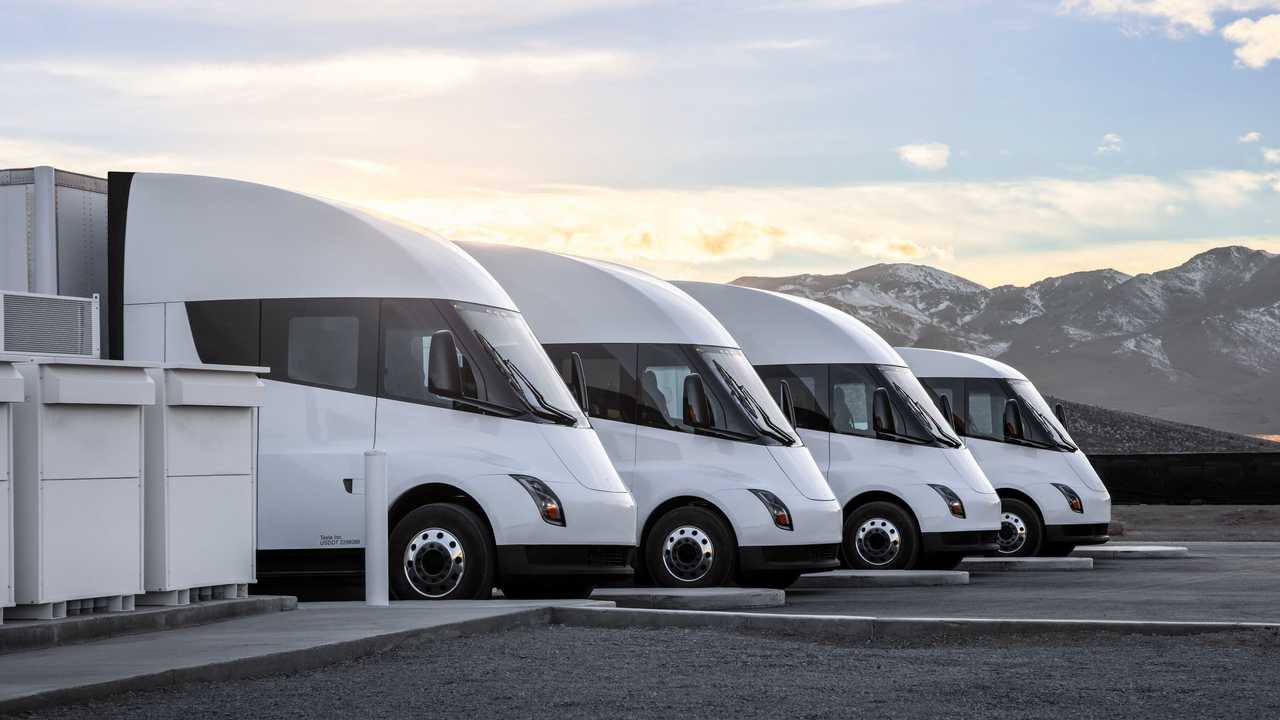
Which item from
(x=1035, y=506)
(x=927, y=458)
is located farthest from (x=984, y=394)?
(x=927, y=458)

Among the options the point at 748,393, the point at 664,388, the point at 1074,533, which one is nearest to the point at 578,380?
the point at 664,388

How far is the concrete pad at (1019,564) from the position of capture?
21750mm

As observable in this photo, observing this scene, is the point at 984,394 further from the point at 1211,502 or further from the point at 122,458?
the point at 1211,502

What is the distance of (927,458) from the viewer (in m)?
19.8

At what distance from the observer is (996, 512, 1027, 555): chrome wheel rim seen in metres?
23.0

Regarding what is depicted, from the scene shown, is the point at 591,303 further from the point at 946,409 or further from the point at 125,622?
the point at 946,409

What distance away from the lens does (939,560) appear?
65.3ft

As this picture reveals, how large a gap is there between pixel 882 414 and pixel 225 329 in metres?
7.88

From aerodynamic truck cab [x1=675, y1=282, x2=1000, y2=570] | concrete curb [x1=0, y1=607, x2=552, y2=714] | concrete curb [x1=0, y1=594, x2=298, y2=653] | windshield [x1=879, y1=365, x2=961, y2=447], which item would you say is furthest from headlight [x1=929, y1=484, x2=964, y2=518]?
concrete curb [x1=0, y1=594, x2=298, y2=653]

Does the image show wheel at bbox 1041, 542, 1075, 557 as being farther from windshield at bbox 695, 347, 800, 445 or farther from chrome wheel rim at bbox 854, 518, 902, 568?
windshield at bbox 695, 347, 800, 445

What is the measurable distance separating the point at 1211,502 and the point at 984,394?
649 inches

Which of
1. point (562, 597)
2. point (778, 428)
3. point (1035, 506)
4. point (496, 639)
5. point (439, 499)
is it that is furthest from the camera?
point (1035, 506)

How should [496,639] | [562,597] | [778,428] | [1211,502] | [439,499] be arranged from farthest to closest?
[1211,502] < [778,428] < [562,597] < [439,499] < [496,639]

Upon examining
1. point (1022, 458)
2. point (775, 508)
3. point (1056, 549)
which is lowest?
point (1056, 549)
